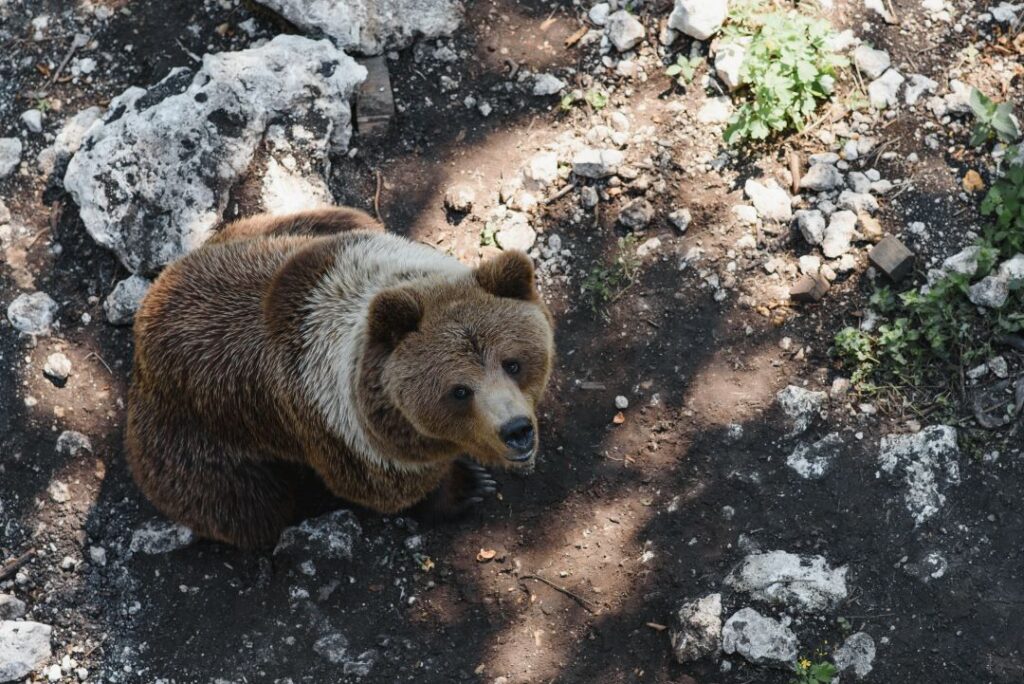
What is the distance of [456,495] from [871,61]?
281cm

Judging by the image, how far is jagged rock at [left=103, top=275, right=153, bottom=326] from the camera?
5043mm

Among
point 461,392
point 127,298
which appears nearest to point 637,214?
point 461,392

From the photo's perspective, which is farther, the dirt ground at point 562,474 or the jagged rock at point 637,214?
the jagged rock at point 637,214

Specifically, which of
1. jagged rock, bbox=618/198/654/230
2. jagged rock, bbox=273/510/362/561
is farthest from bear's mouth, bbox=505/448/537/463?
jagged rock, bbox=618/198/654/230

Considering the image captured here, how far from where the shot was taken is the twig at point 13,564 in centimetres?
463

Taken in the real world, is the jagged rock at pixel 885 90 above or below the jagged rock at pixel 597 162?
above

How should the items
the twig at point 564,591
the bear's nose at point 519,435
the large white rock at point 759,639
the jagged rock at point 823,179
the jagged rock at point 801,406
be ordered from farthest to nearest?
the jagged rock at point 823,179 → the jagged rock at point 801,406 → the twig at point 564,591 → the large white rock at point 759,639 → the bear's nose at point 519,435

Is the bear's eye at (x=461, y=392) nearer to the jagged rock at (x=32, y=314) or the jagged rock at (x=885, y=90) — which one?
the jagged rock at (x=32, y=314)

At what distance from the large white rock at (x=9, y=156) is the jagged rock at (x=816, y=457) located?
4013 mm

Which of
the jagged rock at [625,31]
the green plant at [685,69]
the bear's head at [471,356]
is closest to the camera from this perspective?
the bear's head at [471,356]

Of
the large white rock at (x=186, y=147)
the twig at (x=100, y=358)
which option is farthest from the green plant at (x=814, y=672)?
the twig at (x=100, y=358)

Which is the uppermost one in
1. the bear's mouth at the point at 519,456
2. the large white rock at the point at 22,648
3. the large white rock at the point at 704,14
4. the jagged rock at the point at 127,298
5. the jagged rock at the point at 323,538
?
the large white rock at the point at 704,14

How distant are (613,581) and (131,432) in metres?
2.16

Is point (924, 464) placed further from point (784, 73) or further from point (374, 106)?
point (374, 106)
